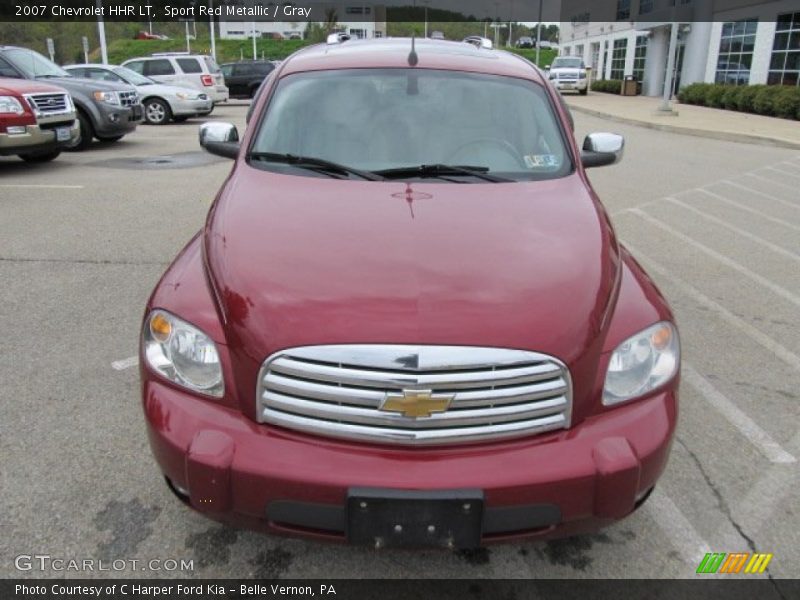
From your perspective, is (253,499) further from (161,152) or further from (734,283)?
(161,152)

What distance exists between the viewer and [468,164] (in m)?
3.21

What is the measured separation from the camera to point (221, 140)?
3861 mm

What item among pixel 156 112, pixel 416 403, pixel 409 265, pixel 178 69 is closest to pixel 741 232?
pixel 409 265

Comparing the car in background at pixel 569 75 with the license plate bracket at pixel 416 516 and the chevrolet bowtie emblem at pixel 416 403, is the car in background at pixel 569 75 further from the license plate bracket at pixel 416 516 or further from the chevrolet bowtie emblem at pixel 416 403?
the license plate bracket at pixel 416 516

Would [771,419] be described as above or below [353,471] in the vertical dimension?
below

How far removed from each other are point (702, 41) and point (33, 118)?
1118 inches

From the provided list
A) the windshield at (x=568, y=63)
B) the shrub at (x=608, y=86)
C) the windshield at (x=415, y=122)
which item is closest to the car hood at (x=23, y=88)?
the windshield at (x=415, y=122)

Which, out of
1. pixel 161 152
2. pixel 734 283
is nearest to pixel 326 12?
pixel 161 152

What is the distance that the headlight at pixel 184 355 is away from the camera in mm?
2174

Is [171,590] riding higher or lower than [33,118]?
lower

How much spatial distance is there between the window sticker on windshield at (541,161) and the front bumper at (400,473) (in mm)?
1519

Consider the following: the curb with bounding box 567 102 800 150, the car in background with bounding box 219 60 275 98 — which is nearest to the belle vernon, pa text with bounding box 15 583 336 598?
the curb with bounding box 567 102 800 150

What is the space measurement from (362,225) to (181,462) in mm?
1068

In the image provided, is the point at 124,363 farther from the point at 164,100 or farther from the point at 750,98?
the point at 750,98
